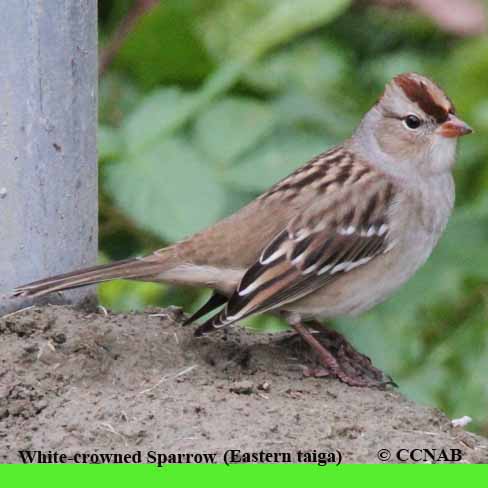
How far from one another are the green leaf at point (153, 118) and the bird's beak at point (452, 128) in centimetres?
108

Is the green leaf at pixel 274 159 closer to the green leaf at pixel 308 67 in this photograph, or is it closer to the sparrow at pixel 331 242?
the sparrow at pixel 331 242

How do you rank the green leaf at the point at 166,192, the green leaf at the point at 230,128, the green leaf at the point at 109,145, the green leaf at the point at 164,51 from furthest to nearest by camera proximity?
the green leaf at the point at 164,51 < the green leaf at the point at 230,128 < the green leaf at the point at 109,145 < the green leaf at the point at 166,192

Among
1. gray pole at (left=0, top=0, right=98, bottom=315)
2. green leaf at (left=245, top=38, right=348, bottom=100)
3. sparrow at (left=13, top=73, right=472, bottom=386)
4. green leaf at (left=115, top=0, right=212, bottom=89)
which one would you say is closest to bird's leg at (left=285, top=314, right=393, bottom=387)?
sparrow at (left=13, top=73, right=472, bottom=386)

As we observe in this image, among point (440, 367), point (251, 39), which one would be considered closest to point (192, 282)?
point (440, 367)

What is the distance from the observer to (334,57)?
7.24 meters

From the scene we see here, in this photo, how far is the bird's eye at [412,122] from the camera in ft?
16.0

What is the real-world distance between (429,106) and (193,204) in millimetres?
957

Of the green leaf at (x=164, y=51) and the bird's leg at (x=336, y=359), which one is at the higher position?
the green leaf at (x=164, y=51)

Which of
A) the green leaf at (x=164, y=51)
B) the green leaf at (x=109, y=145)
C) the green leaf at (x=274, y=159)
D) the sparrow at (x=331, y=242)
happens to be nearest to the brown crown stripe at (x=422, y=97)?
the sparrow at (x=331, y=242)

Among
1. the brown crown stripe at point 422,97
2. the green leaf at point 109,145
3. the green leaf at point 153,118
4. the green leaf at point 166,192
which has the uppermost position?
the brown crown stripe at point 422,97

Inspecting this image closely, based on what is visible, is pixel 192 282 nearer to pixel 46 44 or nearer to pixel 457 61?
pixel 46 44

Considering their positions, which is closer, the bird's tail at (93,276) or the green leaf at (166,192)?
the bird's tail at (93,276)

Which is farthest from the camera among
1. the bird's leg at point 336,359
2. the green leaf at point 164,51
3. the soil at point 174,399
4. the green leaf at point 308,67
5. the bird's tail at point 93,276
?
the green leaf at point 308,67

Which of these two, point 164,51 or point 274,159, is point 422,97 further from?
point 164,51
